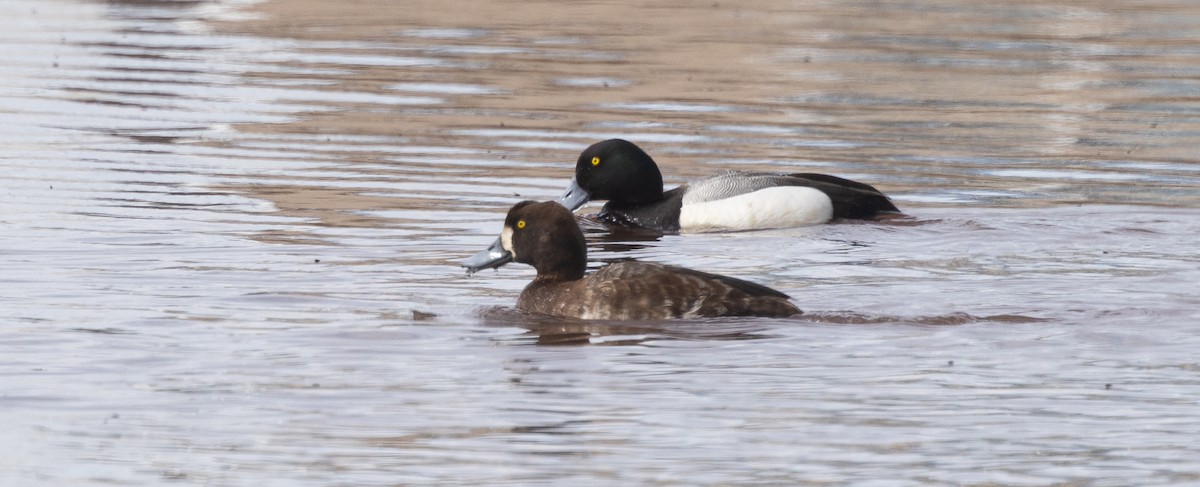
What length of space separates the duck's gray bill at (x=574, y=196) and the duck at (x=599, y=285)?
3.91 m

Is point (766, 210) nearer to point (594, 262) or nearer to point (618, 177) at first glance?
point (618, 177)

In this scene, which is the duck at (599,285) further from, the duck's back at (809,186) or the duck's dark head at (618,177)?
the duck's dark head at (618,177)

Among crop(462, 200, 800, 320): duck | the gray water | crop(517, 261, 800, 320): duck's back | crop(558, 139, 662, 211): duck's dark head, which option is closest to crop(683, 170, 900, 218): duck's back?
the gray water

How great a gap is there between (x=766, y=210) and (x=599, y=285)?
13.2 ft

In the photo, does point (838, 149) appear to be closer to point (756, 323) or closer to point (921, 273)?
point (921, 273)

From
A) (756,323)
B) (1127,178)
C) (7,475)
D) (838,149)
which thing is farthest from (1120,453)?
(838,149)

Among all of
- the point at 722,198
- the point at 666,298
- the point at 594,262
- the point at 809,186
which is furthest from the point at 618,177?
the point at 666,298

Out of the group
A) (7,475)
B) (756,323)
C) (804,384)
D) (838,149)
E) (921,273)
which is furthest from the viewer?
(838,149)

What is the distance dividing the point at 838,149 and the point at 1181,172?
2824mm

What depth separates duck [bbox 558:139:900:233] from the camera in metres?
14.1

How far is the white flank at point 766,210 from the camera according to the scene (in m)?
14.1

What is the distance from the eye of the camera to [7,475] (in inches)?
280

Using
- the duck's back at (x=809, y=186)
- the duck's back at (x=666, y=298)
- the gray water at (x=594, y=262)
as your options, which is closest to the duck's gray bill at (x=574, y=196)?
the gray water at (x=594, y=262)

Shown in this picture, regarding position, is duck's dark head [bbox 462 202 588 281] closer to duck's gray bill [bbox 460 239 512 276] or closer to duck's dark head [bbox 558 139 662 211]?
duck's gray bill [bbox 460 239 512 276]
